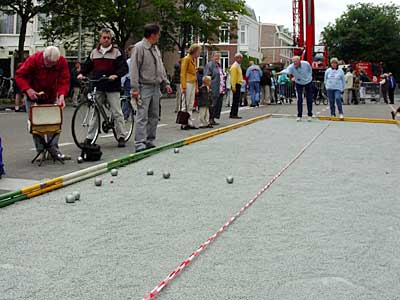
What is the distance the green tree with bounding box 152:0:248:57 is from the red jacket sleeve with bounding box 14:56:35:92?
1692 inches

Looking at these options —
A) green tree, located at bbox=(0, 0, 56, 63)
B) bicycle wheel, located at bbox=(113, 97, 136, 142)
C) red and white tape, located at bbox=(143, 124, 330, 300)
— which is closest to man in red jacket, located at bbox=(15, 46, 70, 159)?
bicycle wheel, located at bbox=(113, 97, 136, 142)

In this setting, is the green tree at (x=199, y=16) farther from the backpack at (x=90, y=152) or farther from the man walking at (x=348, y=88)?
the backpack at (x=90, y=152)

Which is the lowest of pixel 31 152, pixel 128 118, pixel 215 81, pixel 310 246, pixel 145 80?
pixel 310 246

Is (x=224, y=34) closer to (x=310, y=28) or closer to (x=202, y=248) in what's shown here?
(x=310, y=28)

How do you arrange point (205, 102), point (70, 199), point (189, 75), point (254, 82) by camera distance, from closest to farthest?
point (70, 199) < point (189, 75) < point (205, 102) < point (254, 82)

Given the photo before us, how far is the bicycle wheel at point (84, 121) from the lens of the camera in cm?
923

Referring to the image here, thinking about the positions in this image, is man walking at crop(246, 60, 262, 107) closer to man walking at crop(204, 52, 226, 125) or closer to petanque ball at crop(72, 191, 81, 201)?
man walking at crop(204, 52, 226, 125)

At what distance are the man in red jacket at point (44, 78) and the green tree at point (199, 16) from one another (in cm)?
4280

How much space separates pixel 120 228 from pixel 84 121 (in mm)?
4855

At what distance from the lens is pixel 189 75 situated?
13.0m

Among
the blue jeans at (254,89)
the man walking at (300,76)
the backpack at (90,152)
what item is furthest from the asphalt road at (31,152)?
the blue jeans at (254,89)

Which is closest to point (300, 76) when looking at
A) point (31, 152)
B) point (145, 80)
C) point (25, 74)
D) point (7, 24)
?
point (145, 80)

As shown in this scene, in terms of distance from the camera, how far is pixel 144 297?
10.7 feet

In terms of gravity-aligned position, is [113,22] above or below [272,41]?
below
